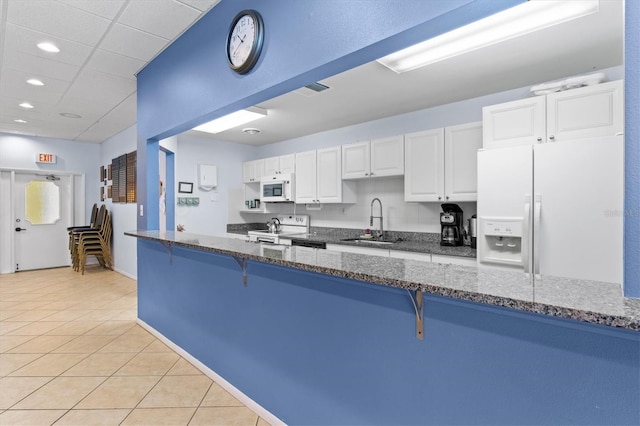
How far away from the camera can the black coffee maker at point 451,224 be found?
363cm

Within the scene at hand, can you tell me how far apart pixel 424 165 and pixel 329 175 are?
4.85 feet

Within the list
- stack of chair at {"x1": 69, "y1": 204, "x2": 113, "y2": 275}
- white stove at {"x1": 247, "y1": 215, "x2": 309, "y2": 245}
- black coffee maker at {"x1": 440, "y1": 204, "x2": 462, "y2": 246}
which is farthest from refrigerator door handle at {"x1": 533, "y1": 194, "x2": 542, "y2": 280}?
stack of chair at {"x1": 69, "y1": 204, "x2": 113, "y2": 275}

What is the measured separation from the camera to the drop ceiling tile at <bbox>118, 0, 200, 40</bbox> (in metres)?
2.37

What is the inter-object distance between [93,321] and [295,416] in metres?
3.14

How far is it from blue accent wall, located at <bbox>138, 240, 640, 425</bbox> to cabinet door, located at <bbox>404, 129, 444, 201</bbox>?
7.58 feet

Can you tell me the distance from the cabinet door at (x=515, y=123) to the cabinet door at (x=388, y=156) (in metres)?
1.13

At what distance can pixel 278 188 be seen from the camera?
5340 mm

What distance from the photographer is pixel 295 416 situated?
185cm

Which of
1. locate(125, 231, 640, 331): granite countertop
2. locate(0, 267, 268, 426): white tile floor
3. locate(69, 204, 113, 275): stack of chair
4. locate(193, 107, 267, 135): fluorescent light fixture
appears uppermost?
locate(193, 107, 267, 135): fluorescent light fixture

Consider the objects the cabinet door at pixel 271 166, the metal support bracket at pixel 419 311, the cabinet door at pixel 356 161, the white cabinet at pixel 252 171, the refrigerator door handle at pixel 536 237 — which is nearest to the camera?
the metal support bracket at pixel 419 311

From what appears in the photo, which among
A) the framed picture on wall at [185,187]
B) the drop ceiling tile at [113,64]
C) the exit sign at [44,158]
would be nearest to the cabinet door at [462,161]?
the drop ceiling tile at [113,64]

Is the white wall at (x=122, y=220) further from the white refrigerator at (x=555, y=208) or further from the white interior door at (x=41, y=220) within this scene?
the white refrigerator at (x=555, y=208)

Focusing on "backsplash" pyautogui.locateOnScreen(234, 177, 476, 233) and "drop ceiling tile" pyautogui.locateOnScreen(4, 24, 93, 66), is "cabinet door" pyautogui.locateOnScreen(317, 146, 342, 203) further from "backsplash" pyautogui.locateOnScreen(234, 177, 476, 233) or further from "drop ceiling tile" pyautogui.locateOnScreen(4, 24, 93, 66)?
"drop ceiling tile" pyautogui.locateOnScreen(4, 24, 93, 66)

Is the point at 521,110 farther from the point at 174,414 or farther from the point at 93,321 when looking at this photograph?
the point at 93,321
